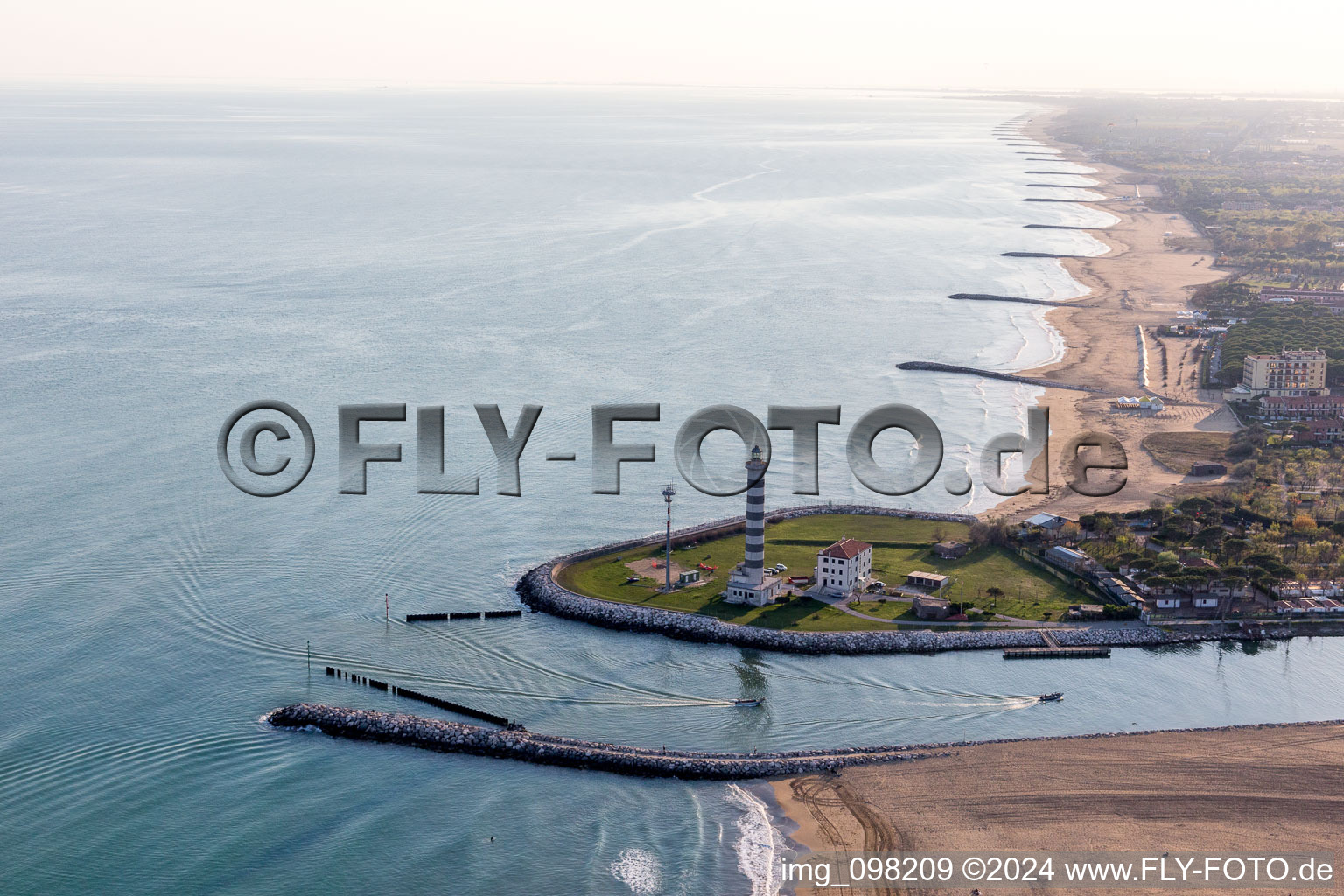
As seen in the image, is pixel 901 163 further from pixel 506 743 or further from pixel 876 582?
pixel 506 743

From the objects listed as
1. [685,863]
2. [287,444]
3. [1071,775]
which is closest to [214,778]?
[685,863]

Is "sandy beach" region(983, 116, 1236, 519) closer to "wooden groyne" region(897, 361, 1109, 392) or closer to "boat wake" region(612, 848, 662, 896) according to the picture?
"wooden groyne" region(897, 361, 1109, 392)

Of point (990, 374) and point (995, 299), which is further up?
point (995, 299)

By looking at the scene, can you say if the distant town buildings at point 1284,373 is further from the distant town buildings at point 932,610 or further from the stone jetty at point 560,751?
the stone jetty at point 560,751

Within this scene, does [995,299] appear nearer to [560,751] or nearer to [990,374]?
[990,374]

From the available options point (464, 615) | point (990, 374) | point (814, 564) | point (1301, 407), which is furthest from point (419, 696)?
point (1301, 407)

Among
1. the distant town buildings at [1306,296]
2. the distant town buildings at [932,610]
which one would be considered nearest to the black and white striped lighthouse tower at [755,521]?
the distant town buildings at [932,610]

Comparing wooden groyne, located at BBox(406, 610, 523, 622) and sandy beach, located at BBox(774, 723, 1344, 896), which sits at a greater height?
wooden groyne, located at BBox(406, 610, 523, 622)

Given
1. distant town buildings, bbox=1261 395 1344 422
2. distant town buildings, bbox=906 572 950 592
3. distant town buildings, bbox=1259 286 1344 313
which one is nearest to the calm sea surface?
distant town buildings, bbox=906 572 950 592
